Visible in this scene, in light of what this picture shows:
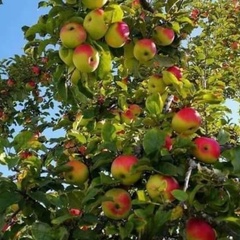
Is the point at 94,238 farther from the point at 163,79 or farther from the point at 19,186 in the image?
the point at 163,79

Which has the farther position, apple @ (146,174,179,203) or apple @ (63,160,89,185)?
apple @ (63,160,89,185)

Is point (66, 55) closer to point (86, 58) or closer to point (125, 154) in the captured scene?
point (86, 58)

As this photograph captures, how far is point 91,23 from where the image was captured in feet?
7.69

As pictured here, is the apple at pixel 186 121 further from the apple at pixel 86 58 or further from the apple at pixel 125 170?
the apple at pixel 86 58

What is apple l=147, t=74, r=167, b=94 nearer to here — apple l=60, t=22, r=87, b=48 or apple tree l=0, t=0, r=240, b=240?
apple tree l=0, t=0, r=240, b=240

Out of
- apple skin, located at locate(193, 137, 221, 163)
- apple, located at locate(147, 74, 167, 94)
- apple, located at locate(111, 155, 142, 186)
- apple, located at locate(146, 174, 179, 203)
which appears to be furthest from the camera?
apple, located at locate(147, 74, 167, 94)

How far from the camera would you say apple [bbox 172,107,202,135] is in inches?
91.2

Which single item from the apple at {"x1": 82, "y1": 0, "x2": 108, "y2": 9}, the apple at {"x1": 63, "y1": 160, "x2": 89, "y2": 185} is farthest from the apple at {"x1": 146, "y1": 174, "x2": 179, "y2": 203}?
the apple at {"x1": 82, "y1": 0, "x2": 108, "y2": 9}

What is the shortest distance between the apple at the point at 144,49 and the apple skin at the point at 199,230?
1058 mm

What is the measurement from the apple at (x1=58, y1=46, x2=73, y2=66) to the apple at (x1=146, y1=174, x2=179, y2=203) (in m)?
0.79

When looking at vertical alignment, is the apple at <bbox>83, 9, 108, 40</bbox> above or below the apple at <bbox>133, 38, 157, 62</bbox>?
above

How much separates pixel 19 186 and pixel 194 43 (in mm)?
3986

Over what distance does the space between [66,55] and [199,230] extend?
118 centimetres

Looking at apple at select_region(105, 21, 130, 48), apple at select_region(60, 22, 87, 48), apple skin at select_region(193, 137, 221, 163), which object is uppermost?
apple at select_region(60, 22, 87, 48)
